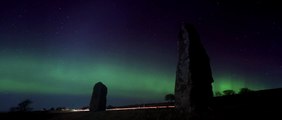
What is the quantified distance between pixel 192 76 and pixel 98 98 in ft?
69.6

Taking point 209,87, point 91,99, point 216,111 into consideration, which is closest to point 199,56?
point 209,87

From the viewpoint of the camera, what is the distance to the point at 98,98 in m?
40.4

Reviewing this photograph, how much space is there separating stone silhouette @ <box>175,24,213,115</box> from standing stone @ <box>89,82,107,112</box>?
18439 millimetres

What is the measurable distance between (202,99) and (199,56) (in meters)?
4.40

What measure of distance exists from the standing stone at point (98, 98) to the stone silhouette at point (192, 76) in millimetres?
18439

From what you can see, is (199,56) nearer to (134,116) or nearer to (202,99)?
(202,99)

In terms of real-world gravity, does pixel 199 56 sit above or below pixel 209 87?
above

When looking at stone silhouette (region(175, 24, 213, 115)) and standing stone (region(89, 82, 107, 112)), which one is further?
standing stone (region(89, 82, 107, 112))

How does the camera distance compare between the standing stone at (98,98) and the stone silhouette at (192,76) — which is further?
the standing stone at (98,98)

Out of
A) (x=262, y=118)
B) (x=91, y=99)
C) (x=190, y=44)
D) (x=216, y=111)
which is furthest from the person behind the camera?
(x=91, y=99)

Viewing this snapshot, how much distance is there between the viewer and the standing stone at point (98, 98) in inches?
1577

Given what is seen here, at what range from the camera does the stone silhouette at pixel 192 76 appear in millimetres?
22859

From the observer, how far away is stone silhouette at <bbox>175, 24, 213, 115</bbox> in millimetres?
22859

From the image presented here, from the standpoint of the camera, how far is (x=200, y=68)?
24.3 m
